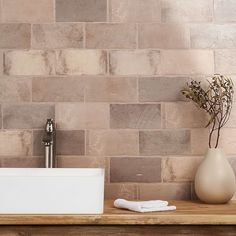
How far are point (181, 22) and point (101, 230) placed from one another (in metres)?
1.18

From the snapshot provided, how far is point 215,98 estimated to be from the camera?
8.06 ft

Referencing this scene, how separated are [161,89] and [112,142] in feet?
1.20

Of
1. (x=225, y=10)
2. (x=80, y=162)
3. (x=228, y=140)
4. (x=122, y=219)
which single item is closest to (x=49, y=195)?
(x=122, y=219)

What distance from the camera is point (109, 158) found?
2.58 meters

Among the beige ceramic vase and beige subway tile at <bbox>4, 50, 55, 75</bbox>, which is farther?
beige subway tile at <bbox>4, 50, 55, 75</bbox>

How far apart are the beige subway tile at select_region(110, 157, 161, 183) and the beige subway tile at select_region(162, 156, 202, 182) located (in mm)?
35

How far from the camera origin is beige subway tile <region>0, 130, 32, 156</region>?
2.58 metres

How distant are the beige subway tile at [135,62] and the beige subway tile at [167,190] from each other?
0.57 meters

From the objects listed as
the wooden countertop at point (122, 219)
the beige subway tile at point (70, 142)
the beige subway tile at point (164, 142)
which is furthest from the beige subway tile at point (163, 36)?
the wooden countertop at point (122, 219)

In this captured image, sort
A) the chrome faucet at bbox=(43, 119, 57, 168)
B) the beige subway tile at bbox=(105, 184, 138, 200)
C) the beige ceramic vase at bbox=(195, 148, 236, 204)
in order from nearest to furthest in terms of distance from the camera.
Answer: the beige ceramic vase at bbox=(195, 148, 236, 204)
the chrome faucet at bbox=(43, 119, 57, 168)
the beige subway tile at bbox=(105, 184, 138, 200)

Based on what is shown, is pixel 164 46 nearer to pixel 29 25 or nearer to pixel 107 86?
pixel 107 86

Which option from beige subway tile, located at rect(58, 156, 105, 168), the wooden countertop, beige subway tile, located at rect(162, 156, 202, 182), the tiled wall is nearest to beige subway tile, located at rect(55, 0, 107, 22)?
the tiled wall

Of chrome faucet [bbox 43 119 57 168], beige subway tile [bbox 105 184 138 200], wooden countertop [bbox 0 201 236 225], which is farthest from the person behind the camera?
beige subway tile [bbox 105 184 138 200]

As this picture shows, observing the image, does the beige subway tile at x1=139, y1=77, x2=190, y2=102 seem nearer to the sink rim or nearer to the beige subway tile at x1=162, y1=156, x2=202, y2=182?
the beige subway tile at x1=162, y1=156, x2=202, y2=182
